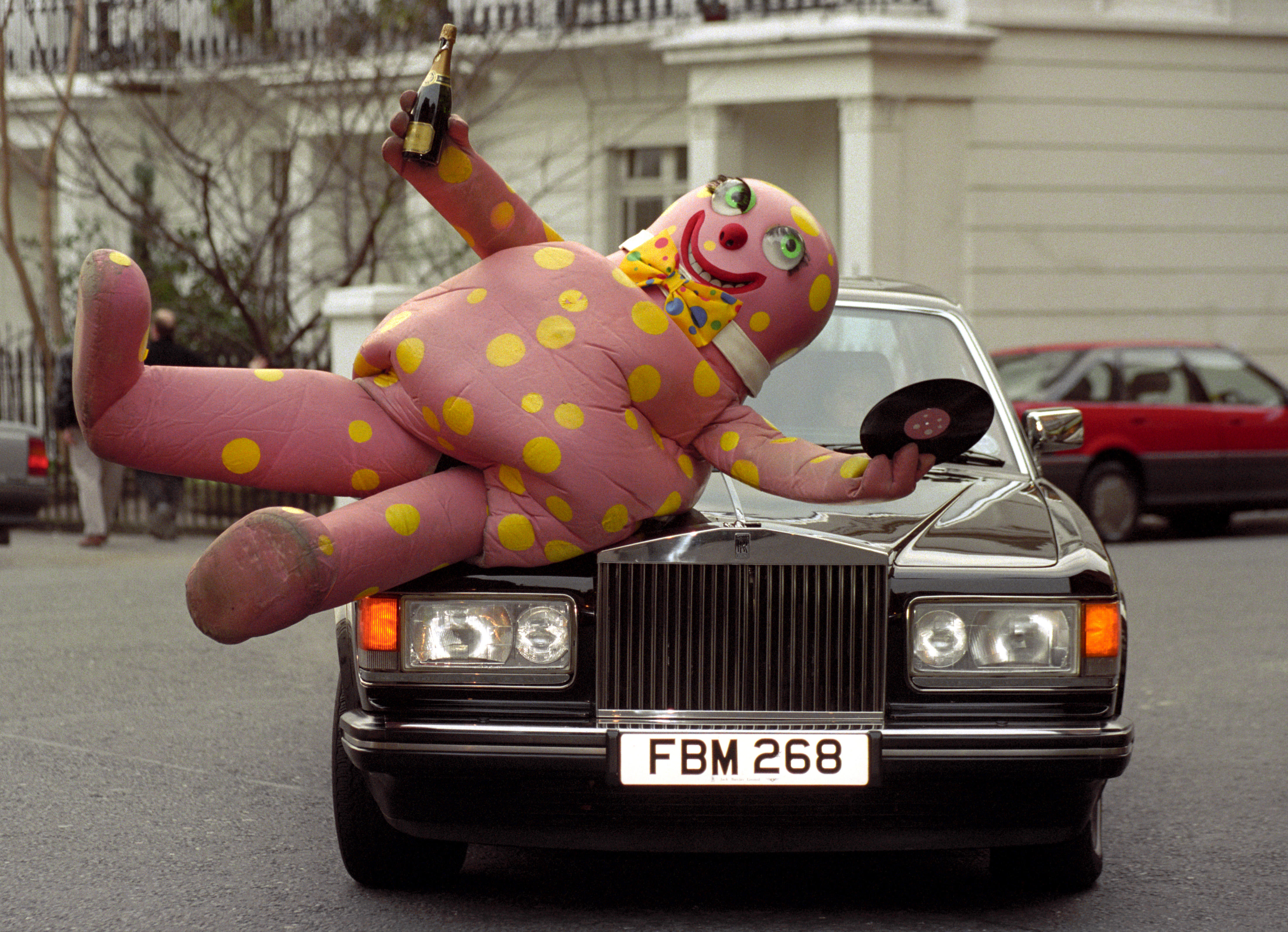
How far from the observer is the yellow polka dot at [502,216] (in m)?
4.26

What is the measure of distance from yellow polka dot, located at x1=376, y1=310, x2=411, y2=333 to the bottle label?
45 centimetres

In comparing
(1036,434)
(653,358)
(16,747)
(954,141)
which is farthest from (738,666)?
(954,141)

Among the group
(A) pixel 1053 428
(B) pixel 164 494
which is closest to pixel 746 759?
(A) pixel 1053 428

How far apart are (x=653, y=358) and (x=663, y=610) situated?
62 centimetres

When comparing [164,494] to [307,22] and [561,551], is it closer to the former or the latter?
[307,22]

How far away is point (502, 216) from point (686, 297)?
1.65ft

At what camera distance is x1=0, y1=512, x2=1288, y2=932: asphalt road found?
431 cm

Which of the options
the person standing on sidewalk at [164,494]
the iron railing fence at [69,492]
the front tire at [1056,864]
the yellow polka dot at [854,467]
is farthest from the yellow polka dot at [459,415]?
the iron railing fence at [69,492]

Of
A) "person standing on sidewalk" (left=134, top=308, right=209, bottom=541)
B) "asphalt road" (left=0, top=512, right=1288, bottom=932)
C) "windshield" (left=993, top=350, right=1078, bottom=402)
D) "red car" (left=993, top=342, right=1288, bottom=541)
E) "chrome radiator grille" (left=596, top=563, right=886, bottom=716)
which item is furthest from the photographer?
"windshield" (left=993, top=350, right=1078, bottom=402)

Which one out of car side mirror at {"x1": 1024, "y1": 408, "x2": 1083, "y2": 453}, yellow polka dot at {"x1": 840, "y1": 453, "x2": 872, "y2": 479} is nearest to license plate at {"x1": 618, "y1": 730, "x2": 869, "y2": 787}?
yellow polka dot at {"x1": 840, "y1": 453, "x2": 872, "y2": 479}

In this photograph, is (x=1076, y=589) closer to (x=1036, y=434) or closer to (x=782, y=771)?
(x=782, y=771)

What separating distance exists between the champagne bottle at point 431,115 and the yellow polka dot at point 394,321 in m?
0.40

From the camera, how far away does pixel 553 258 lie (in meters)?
4.27

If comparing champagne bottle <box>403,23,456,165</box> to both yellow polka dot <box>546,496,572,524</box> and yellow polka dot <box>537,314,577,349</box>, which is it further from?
yellow polka dot <box>546,496,572,524</box>
